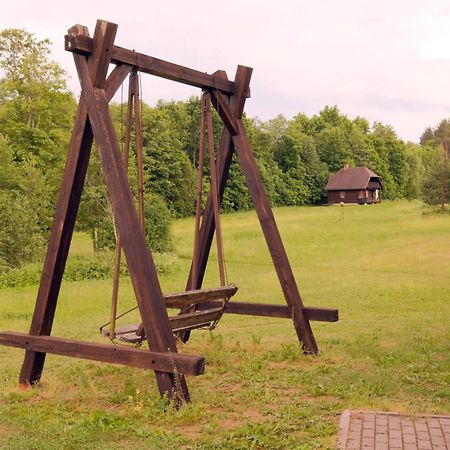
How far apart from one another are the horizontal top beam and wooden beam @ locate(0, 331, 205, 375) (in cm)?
331

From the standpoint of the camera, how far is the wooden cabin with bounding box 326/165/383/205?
74.7 metres

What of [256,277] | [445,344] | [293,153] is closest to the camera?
[445,344]

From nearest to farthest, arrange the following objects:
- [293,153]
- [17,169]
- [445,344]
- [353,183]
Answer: [445,344] < [17,169] < [353,183] < [293,153]

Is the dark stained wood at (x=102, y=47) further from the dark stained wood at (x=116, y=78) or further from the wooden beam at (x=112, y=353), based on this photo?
the wooden beam at (x=112, y=353)

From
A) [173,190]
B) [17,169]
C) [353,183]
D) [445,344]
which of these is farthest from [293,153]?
[445,344]

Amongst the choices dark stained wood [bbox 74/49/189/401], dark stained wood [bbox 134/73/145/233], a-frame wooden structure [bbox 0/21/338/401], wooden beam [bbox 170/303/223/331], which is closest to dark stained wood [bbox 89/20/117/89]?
a-frame wooden structure [bbox 0/21/338/401]

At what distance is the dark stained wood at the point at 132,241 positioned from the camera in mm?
6703

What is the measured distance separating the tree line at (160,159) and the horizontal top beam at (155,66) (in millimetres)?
1143

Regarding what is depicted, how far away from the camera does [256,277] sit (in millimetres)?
26500

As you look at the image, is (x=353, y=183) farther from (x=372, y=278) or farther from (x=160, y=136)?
(x=372, y=278)

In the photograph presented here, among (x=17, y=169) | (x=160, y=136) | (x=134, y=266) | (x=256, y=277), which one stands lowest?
(x=256, y=277)

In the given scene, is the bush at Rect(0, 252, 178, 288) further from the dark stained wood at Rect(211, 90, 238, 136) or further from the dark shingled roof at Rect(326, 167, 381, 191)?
the dark shingled roof at Rect(326, 167, 381, 191)

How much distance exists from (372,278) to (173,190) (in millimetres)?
32733

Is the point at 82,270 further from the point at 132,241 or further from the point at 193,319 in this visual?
the point at 132,241
